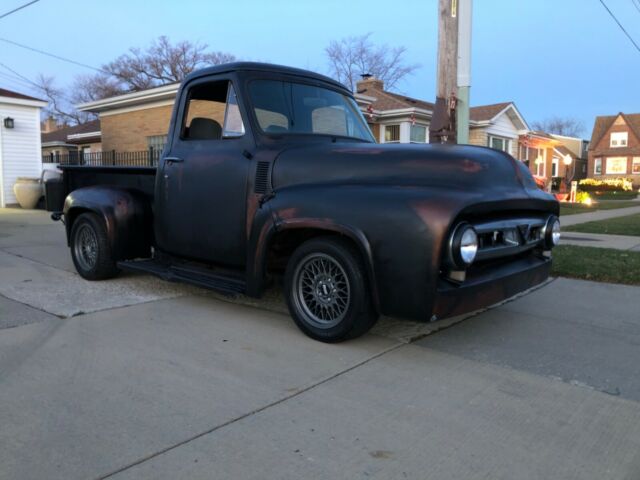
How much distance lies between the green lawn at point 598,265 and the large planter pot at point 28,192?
51.9 feet

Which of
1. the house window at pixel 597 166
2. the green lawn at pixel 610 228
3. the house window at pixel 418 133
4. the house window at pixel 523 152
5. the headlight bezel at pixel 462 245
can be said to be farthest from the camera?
the house window at pixel 597 166

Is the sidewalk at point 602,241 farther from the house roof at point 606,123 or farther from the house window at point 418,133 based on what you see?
the house roof at point 606,123

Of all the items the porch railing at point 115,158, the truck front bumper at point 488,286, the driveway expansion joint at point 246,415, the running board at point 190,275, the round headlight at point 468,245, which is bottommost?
the driveway expansion joint at point 246,415

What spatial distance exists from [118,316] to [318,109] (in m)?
2.58

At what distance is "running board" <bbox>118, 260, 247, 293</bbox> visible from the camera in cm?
443

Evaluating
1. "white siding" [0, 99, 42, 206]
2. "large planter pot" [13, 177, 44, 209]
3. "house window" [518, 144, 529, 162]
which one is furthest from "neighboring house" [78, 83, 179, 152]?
"house window" [518, 144, 529, 162]

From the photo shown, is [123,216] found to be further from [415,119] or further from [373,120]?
[415,119]

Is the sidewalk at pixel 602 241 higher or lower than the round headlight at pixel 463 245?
lower

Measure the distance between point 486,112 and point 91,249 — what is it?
79.2 ft

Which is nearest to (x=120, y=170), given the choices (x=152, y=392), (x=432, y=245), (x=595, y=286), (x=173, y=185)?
(x=173, y=185)

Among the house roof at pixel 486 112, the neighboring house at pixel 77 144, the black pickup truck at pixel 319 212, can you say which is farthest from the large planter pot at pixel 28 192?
the house roof at pixel 486 112

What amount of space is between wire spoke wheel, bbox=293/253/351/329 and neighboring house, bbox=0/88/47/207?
17.3m

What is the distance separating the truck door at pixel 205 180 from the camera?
4.50m

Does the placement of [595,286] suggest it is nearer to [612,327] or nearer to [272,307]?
[612,327]
